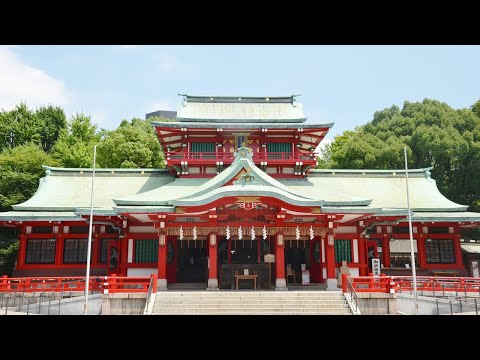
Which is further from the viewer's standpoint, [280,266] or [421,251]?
[421,251]

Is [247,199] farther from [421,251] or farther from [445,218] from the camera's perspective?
[445,218]

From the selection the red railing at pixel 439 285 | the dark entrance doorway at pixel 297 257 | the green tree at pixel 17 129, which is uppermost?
the green tree at pixel 17 129

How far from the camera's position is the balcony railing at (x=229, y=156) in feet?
87.9

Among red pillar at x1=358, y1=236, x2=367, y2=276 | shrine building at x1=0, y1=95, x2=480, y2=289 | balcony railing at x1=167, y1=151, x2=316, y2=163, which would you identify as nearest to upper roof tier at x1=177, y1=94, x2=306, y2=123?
shrine building at x1=0, y1=95, x2=480, y2=289

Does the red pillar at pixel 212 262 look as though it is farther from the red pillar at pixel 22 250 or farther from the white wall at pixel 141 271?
the red pillar at pixel 22 250

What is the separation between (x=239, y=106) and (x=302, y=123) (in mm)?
6249

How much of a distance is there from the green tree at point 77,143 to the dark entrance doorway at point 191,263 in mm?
21469

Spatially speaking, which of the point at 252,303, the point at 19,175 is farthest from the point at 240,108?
the point at 19,175

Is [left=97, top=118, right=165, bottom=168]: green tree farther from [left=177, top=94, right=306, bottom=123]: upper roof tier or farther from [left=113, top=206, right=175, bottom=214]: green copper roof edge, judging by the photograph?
[left=113, top=206, right=175, bottom=214]: green copper roof edge

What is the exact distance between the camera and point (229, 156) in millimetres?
26938

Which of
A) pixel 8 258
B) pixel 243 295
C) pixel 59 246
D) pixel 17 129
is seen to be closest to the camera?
pixel 243 295

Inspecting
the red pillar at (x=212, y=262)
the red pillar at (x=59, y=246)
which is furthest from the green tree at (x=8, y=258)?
the red pillar at (x=212, y=262)

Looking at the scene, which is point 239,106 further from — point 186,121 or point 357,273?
point 357,273

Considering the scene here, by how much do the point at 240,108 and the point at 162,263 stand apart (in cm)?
1449
